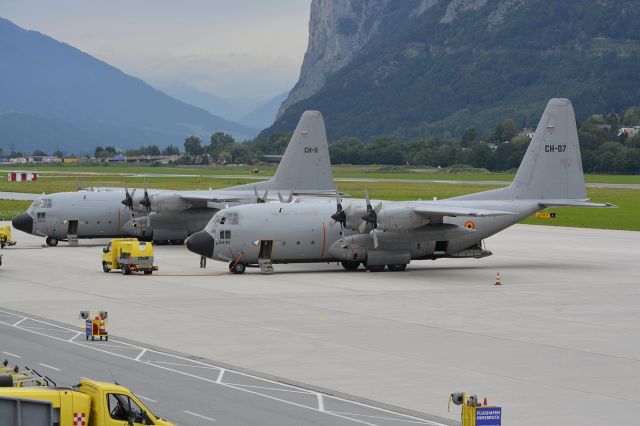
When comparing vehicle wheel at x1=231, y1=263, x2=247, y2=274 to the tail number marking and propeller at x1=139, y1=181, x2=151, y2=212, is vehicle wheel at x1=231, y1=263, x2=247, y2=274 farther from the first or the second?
the tail number marking

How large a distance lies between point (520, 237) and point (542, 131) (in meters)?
17.4

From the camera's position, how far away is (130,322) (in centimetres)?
3506

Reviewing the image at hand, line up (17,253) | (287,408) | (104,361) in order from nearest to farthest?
(287,408) → (104,361) → (17,253)

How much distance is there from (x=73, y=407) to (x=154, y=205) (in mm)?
46121

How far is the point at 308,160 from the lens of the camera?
209 ft

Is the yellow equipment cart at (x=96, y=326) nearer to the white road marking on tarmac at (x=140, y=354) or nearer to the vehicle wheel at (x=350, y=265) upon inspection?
the white road marking on tarmac at (x=140, y=354)

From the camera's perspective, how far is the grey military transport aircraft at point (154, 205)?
206 feet

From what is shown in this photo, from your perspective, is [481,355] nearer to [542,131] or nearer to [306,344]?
[306,344]

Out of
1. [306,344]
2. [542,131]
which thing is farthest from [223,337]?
[542,131]

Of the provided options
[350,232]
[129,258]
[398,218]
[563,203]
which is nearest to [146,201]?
[129,258]

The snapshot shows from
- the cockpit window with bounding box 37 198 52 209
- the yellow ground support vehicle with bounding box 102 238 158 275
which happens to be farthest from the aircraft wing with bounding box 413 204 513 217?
the cockpit window with bounding box 37 198 52 209

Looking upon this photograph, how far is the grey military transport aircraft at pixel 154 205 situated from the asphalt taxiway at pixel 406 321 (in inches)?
199

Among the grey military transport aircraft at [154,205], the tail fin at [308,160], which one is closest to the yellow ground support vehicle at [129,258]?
the grey military transport aircraft at [154,205]

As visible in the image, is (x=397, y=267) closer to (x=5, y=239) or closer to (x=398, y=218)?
(x=398, y=218)
